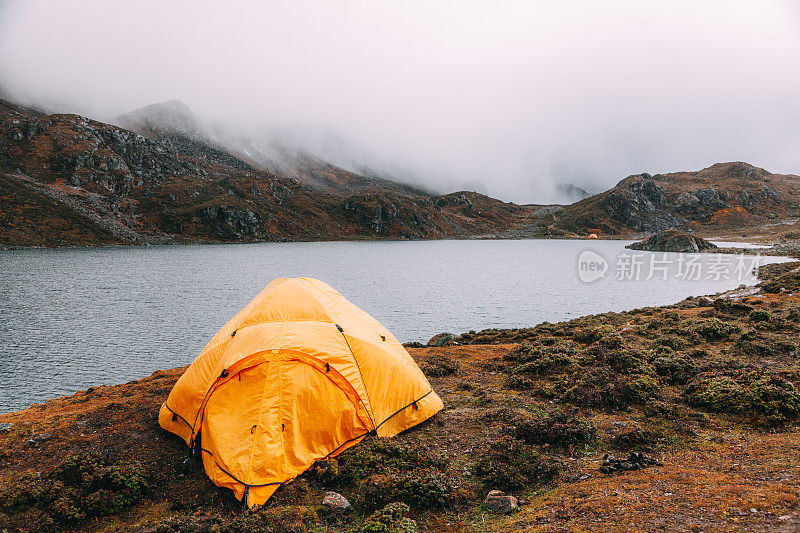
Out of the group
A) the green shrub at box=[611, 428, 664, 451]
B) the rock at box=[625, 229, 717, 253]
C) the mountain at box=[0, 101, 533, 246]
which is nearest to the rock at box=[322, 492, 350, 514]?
the green shrub at box=[611, 428, 664, 451]

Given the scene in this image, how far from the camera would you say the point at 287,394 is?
34.1 ft

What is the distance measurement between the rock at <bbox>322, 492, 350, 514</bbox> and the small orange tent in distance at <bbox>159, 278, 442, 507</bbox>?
1364 millimetres

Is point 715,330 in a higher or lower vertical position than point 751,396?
higher

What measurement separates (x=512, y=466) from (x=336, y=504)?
4410mm

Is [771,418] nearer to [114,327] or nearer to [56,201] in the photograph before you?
[114,327]

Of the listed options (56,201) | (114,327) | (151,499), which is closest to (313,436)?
(151,499)

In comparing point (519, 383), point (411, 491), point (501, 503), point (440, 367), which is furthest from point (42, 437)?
point (519, 383)

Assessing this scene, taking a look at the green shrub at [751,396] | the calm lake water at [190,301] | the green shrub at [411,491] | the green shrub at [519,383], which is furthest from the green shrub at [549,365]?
the calm lake water at [190,301]

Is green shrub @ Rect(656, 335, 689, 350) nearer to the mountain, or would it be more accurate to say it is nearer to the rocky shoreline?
the rocky shoreline

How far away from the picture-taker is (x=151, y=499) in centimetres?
948

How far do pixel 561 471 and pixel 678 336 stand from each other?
652 inches

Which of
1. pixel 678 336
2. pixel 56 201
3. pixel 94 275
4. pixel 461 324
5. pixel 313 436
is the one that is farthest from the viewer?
pixel 56 201

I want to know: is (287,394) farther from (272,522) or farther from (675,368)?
(675,368)

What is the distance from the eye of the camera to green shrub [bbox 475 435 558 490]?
A: 9.14m
